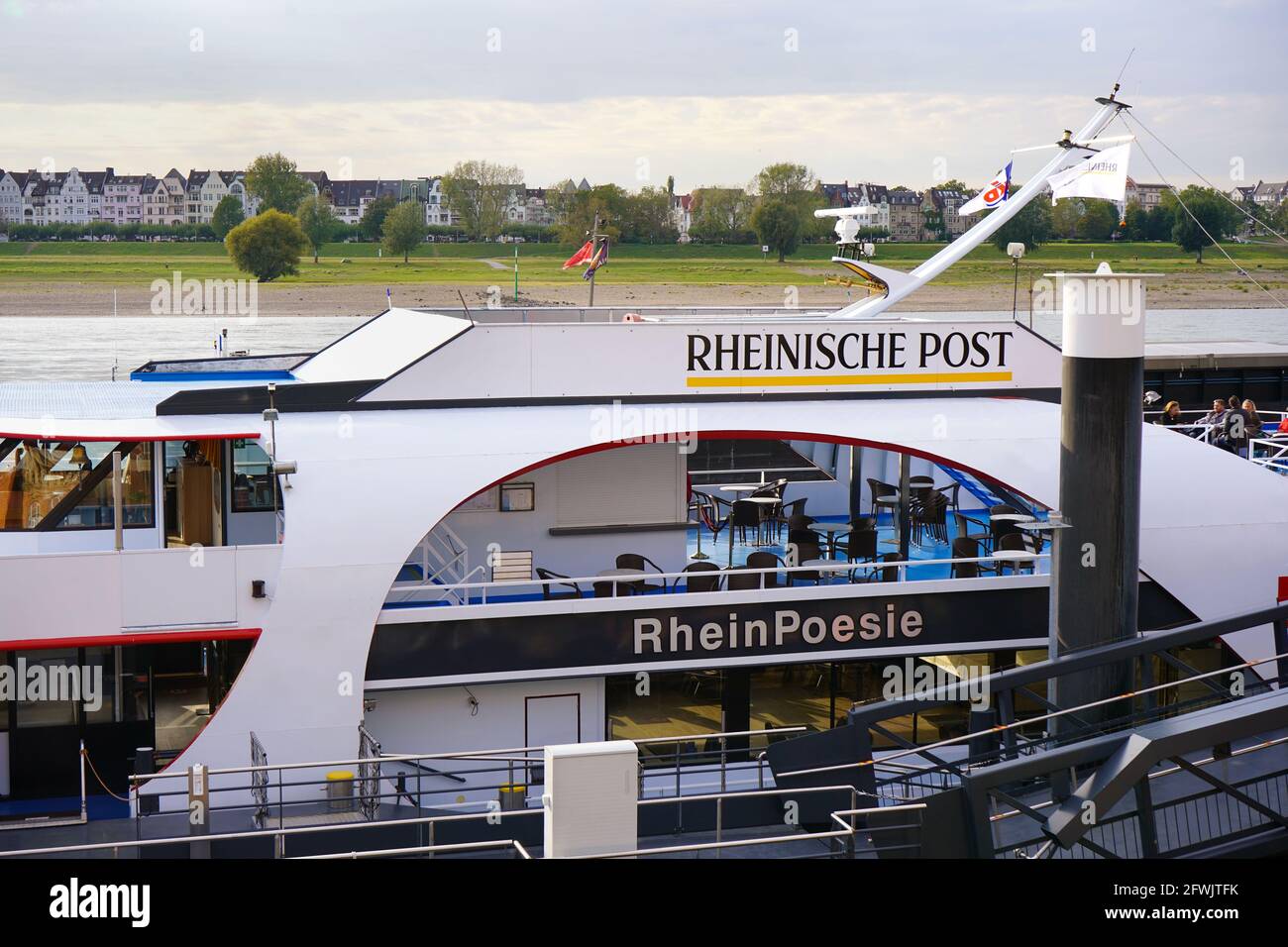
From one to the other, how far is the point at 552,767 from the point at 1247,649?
929 cm

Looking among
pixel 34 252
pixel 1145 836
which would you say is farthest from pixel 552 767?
pixel 34 252

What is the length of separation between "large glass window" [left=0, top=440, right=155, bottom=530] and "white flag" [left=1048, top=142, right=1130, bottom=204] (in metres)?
12.2

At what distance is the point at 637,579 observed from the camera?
1462 cm

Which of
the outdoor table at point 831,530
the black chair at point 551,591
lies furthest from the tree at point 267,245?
the black chair at point 551,591

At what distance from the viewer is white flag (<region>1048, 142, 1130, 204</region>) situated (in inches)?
758

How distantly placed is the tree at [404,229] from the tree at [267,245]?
16.8ft

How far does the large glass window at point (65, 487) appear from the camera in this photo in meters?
14.1

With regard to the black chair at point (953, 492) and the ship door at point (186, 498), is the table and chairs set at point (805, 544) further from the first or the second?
the ship door at point (186, 498)

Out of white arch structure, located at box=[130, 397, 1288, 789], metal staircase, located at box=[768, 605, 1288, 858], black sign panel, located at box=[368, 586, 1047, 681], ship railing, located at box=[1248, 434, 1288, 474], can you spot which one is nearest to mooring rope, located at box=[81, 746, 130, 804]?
white arch structure, located at box=[130, 397, 1288, 789]

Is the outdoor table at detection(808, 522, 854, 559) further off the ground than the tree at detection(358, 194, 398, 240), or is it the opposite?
the tree at detection(358, 194, 398, 240)

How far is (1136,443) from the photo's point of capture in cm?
1217

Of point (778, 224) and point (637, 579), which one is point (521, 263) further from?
point (637, 579)

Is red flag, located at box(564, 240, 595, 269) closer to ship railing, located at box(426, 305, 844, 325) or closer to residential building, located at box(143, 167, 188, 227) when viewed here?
ship railing, located at box(426, 305, 844, 325)
